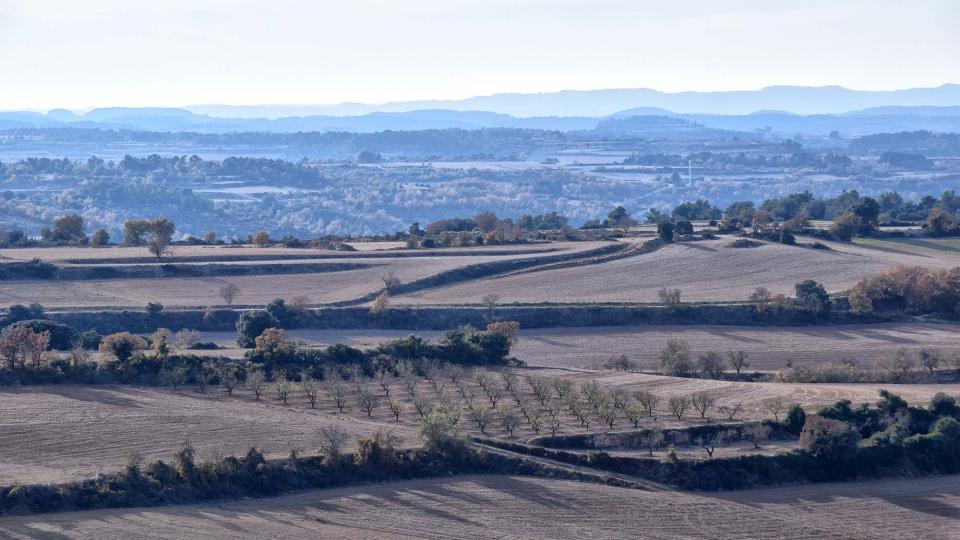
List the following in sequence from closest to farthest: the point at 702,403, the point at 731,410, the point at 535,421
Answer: the point at 535,421
the point at 702,403
the point at 731,410

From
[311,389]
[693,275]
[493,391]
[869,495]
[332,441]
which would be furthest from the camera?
[693,275]

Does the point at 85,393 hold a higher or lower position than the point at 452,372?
higher

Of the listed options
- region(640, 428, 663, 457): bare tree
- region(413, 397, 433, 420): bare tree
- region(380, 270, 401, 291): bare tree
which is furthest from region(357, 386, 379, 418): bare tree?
region(380, 270, 401, 291): bare tree

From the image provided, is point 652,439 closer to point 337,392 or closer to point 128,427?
point 337,392

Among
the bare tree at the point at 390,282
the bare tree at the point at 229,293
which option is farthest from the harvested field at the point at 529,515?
the bare tree at the point at 390,282

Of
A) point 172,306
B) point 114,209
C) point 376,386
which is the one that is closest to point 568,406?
point 376,386

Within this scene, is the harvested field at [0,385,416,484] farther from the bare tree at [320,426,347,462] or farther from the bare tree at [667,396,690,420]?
the bare tree at [667,396,690,420]

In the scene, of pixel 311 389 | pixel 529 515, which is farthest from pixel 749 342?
pixel 529 515
